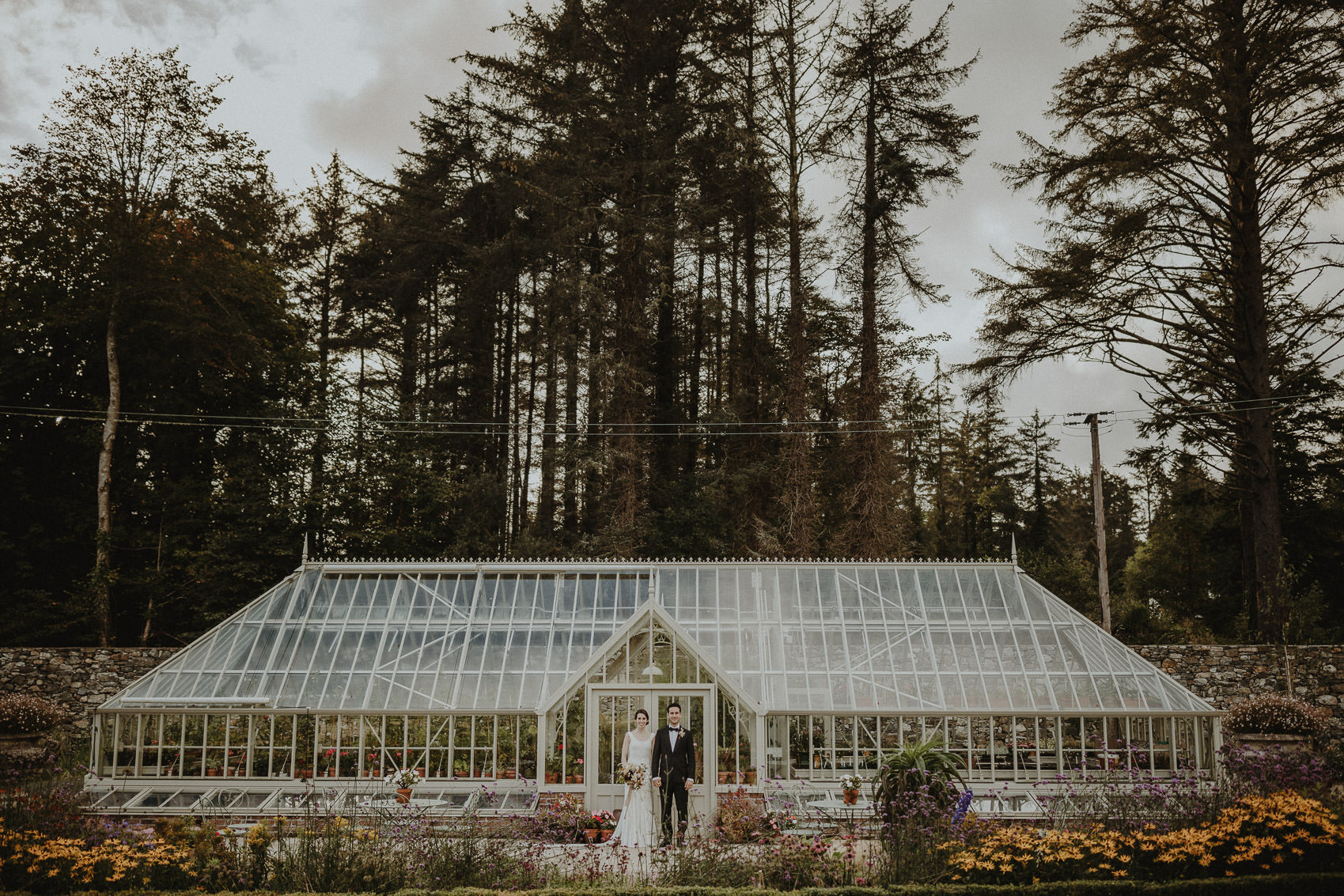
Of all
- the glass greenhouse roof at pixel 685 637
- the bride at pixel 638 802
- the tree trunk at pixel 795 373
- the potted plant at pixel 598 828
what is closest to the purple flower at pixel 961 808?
the glass greenhouse roof at pixel 685 637

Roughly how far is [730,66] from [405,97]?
11227 mm

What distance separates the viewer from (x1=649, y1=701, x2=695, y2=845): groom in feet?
34.6

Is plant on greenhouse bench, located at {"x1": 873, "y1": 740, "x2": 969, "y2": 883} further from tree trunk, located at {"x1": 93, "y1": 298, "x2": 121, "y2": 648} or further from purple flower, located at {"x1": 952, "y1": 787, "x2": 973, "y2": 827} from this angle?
tree trunk, located at {"x1": 93, "y1": 298, "x2": 121, "y2": 648}

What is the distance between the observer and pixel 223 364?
2450 cm

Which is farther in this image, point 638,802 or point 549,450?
point 549,450

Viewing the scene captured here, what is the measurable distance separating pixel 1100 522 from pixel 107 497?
80.0 feet

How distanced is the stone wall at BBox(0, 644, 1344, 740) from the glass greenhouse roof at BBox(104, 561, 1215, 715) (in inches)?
225

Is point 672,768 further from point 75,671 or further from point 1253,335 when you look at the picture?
point 1253,335

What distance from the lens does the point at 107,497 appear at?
21.5m

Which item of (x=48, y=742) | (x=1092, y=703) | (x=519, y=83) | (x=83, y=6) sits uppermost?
(x=519, y=83)

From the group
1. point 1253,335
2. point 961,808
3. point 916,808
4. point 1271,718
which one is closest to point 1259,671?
point 1271,718

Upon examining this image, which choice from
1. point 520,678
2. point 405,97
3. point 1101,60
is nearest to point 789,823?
point 520,678

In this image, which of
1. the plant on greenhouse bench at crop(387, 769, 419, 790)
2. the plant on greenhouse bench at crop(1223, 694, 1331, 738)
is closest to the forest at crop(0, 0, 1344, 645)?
the plant on greenhouse bench at crop(1223, 694, 1331, 738)

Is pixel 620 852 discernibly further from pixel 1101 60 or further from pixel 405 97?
pixel 405 97
